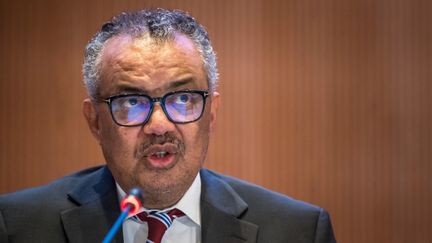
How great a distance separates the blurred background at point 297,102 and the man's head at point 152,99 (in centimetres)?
65

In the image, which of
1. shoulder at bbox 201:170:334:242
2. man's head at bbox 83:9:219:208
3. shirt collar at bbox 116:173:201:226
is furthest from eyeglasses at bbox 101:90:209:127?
shoulder at bbox 201:170:334:242

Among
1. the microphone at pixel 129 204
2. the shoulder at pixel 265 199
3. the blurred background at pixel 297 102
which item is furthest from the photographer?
the blurred background at pixel 297 102

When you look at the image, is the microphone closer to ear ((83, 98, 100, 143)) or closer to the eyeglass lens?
the eyeglass lens

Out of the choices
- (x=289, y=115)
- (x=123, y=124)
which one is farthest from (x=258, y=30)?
(x=123, y=124)

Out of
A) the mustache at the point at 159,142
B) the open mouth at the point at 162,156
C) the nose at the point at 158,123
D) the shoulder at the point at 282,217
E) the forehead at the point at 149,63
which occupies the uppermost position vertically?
the forehead at the point at 149,63

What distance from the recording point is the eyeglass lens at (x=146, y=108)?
1714 millimetres

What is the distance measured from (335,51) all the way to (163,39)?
3.14ft

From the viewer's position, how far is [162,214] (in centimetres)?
184

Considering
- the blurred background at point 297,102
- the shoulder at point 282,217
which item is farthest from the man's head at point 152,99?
the blurred background at point 297,102

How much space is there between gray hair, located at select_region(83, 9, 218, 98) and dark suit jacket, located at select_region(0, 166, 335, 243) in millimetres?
320

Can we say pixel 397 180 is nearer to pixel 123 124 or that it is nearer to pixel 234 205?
pixel 234 205

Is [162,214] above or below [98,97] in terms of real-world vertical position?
below

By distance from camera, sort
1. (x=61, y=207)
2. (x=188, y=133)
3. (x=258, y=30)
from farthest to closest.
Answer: (x=258, y=30), (x=61, y=207), (x=188, y=133)

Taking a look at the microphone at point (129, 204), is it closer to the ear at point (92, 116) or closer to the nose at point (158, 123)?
the nose at point (158, 123)
